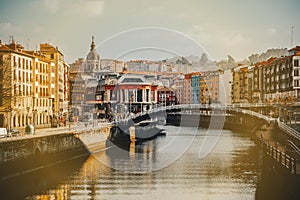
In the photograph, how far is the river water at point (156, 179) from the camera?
24.6 meters

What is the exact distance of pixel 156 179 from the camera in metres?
29.2

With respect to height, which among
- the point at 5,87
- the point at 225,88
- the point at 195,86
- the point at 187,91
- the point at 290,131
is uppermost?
the point at 195,86

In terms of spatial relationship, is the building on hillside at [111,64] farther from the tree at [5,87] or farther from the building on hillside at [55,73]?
the tree at [5,87]

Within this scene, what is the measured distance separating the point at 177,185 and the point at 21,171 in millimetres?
7590

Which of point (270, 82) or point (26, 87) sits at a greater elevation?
point (270, 82)

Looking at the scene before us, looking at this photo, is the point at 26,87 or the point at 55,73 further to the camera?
the point at 55,73

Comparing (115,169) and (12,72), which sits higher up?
(12,72)

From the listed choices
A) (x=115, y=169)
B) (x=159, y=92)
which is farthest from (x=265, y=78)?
(x=115, y=169)

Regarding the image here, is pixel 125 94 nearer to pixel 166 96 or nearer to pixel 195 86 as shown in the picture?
pixel 166 96

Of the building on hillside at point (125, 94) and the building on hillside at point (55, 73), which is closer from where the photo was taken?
the building on hillside at point (55, 73)

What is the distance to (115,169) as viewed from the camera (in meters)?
32.7

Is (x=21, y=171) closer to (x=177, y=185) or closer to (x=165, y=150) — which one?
(x=177, y=185)

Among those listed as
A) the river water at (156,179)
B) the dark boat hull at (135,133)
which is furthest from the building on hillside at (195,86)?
the river water at (156,179)

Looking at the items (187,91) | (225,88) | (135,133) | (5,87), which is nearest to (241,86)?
(225,88)
